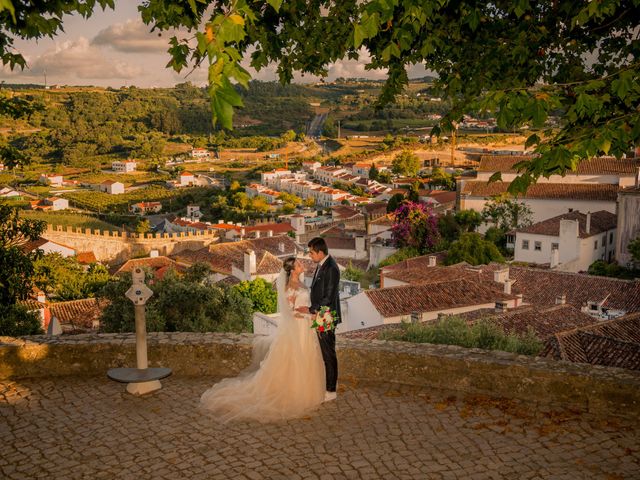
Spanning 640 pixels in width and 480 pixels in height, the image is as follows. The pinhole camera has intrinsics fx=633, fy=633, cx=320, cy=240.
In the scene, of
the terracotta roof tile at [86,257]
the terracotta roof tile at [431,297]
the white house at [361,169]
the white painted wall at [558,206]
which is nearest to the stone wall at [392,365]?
the terracotta roof tile at [431,297]

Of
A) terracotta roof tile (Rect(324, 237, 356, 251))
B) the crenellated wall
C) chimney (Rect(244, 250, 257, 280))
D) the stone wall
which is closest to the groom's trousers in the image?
the stone wall

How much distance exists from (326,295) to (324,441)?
1281 mm

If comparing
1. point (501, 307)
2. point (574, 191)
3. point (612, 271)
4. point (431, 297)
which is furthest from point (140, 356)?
point (574, 191)

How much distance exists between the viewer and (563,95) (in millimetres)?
4891

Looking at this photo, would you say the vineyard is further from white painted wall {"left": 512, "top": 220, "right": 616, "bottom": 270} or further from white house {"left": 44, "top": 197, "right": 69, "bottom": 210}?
white painted wall {"left": 512, "top": 220, "right": 616, "bottom": 270}

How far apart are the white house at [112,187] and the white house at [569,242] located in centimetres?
6767

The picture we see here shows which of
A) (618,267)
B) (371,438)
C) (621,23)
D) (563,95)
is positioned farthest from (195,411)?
(618,267)

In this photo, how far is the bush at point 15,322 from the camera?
12.3m

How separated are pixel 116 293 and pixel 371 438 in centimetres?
1206

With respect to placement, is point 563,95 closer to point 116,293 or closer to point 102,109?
point 116,293

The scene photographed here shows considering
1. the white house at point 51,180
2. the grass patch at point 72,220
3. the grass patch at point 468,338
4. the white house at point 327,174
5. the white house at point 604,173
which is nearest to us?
the grass patch at point 468,338

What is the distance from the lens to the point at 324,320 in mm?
5648

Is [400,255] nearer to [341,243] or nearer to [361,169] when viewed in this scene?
[341,243]

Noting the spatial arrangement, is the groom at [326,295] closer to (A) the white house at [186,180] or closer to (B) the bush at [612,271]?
(B) the bush at [612,271]
